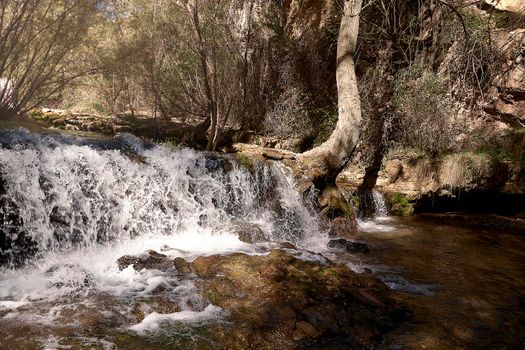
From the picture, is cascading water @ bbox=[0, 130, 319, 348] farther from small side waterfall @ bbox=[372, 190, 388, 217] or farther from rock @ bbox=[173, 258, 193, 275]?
small side waterfall @ bbox=[372, 190, 388, 217]

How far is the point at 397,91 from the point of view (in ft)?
33.6

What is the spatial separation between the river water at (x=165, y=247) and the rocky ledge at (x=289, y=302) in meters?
0.15

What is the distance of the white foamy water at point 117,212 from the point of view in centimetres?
388

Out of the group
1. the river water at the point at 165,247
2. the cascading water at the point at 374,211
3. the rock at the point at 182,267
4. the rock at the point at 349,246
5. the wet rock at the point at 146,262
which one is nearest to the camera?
the river water at the point at 165,247

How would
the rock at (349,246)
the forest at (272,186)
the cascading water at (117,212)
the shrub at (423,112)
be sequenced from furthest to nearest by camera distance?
the shrub at (423,112) < the rock at (349,246) < the cascading water at (117,212) < the forest at (272,186)

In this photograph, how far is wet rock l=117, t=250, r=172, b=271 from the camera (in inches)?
162

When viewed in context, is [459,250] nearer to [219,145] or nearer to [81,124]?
[219,145]

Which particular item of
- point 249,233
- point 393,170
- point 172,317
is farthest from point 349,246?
point 393,170

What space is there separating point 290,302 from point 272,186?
387cm

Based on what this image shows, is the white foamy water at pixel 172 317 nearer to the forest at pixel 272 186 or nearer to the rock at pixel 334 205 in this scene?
the forest at pixel 272 186

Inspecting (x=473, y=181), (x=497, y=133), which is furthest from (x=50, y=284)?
(x=497, y=133)

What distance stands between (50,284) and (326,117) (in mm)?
8661

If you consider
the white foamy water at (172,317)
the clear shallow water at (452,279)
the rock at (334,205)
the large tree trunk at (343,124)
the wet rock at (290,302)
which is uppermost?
the large tree trunk at (343,124)

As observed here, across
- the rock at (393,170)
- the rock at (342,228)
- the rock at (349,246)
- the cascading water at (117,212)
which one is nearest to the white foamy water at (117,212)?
the cascading water at (117,212)
